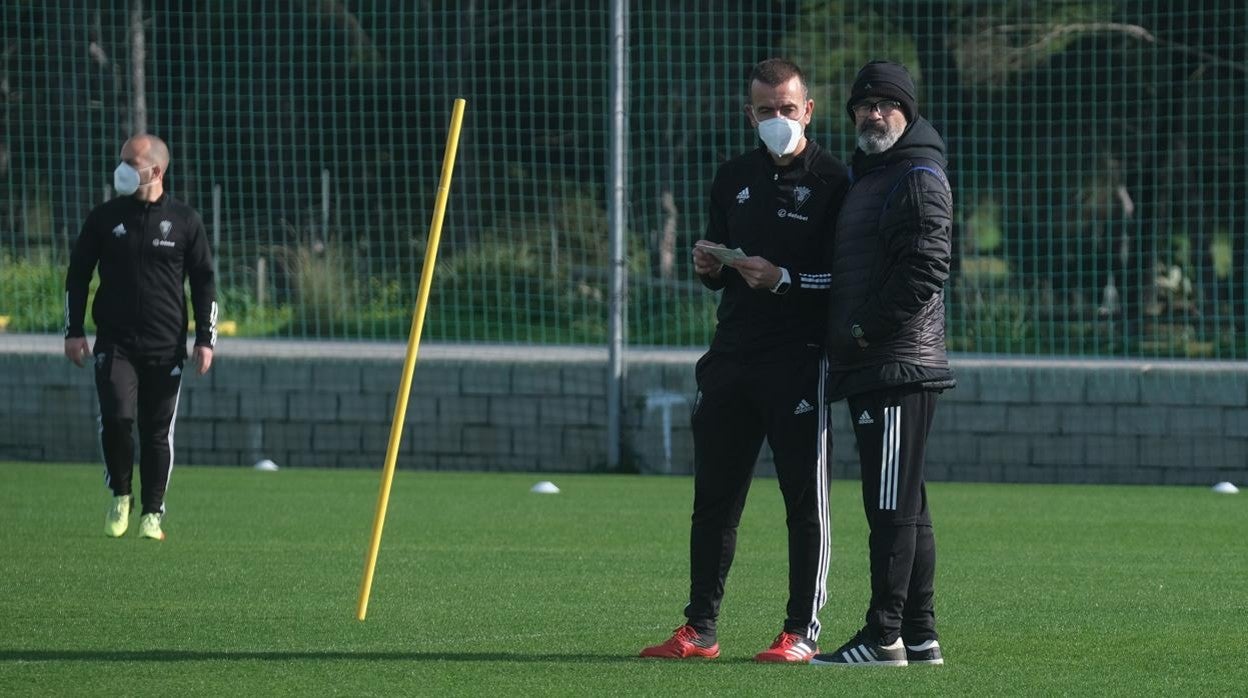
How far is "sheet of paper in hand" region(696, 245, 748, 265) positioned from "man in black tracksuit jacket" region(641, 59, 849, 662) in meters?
0.02

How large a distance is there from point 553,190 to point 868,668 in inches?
446

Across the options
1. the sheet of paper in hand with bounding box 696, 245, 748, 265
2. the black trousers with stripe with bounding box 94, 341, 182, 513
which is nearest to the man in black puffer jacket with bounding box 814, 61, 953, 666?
the sheet of paper in hand with bounding box 696, 245, 748, 265

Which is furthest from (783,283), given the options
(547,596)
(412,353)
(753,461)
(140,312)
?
(140,312)

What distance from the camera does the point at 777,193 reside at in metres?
6.22

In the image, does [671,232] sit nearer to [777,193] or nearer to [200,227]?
[200,227]

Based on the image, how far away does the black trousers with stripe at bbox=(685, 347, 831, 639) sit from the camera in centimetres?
618

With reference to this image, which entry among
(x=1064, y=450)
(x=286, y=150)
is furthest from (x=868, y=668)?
(x=286, y=150)

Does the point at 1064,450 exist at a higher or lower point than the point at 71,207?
lower

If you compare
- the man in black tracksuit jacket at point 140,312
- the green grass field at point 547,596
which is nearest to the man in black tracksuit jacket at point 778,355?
the green grass field at point 547,596

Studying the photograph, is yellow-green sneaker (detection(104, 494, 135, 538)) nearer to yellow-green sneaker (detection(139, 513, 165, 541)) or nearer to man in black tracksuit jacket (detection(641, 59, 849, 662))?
yellow-green sneaker (detection(139, 513, 165, 541))

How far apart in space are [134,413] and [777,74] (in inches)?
191

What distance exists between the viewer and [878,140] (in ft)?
19.4

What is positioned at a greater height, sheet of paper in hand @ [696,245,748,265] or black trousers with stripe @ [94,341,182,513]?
sheet of paper in hand @ [696,245,748,265]

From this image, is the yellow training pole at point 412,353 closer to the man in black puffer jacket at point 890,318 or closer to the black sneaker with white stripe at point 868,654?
the man in black puffer jacket at point 890,318
